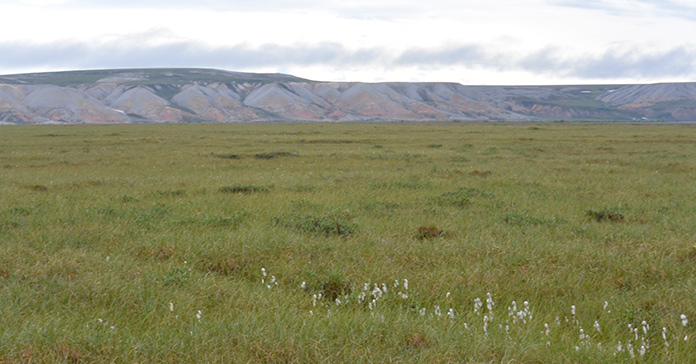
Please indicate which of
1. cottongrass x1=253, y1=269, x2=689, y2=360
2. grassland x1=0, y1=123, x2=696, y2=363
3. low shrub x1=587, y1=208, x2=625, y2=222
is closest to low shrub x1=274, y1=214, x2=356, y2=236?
grassland x1=0, y1=123, x2=696, y2=363

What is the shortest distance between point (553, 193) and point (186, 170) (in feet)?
43.5

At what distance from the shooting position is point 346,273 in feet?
22.7

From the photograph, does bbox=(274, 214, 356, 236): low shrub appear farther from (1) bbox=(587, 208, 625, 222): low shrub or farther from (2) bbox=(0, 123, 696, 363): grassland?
(1) bbox=(587, 208, 625, 222): low shrub

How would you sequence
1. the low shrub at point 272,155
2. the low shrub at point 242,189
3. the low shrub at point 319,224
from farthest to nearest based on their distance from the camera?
the low shrub at point 272,155
the low shrub at point 242,189
the low shrub at point 319,224

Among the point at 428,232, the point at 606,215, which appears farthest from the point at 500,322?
the point at 606,215

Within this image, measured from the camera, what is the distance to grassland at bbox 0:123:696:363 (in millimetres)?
4426

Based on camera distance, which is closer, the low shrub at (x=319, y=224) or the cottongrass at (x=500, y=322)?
the cottongrass at (x=500, y=322)

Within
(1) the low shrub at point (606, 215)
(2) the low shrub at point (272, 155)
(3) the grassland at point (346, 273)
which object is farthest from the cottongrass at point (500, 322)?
(2) the low shrub at point (272, 155)

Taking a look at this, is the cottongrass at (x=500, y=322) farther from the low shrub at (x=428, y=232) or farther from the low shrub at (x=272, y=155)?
the low shrub at (x=272, y=155)

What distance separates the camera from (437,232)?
9.27m

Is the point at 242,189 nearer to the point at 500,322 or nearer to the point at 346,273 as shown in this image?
the point at 346,273

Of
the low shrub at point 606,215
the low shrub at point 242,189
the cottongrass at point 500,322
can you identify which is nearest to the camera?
the cottongrass at point 500,322

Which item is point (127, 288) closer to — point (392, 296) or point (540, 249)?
point (392, 296)

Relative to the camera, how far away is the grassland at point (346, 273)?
4426 mm
